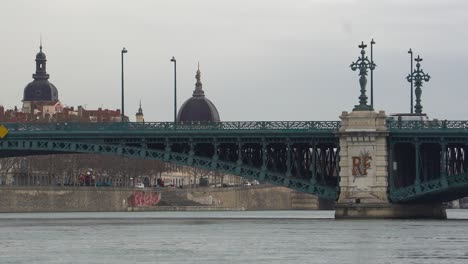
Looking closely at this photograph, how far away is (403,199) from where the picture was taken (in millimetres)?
135125

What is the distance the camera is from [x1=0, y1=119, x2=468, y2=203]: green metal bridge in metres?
135

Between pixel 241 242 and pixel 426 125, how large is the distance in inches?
1316

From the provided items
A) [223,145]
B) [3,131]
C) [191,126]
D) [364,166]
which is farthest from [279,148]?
[3,131]

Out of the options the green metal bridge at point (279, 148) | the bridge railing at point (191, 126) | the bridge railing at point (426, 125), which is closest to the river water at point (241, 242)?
the green metal bridge at point (279, 148)

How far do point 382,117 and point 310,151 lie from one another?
10.6 meters

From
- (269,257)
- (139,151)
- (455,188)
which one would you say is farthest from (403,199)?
(269,257)

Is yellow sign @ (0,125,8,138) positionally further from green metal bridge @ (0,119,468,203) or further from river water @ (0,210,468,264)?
river water @ (0,210,468,264)

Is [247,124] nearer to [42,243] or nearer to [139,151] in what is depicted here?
[139,151]

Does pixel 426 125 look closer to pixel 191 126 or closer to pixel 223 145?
pixel 223 145

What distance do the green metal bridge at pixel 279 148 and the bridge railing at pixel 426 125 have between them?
0.24 ft

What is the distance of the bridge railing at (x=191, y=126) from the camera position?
5413 inches

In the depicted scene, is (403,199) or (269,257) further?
(403,199)

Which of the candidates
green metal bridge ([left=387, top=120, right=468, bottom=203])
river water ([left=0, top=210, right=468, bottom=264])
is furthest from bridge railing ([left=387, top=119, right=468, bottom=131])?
river water ([left=0, top=210, right=468, bottom=264])

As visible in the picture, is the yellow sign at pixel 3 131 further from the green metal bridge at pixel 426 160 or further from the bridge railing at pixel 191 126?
the green metal bridge at pixel 426 160
